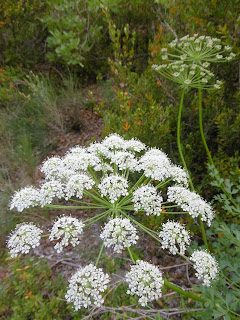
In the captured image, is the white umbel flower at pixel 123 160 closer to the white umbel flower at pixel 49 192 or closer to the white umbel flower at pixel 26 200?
the white umbel flower at pixel 49 192

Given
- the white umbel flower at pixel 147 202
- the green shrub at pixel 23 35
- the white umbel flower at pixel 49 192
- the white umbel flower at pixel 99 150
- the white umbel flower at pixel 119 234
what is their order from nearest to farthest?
1. the white umbel flower at pixel 119 234
2. the white umbel flower at pixel 147 202
3. the white umbel flower at pixel 49 192
4. the white umbel flower at pixel 99 150
5. the green shrub at pixel 23 35

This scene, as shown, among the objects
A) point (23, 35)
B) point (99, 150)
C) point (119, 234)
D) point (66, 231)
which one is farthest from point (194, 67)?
point (23, 35)

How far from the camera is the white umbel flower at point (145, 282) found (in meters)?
1.83

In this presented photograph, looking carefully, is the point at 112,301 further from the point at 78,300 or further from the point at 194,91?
the point at 194,91

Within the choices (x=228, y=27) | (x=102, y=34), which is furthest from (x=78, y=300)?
(x=102, y=34)

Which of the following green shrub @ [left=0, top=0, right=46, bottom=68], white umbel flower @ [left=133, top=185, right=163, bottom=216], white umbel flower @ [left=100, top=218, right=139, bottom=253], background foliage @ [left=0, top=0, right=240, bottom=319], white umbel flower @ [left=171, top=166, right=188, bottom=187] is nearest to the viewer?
white umbel flower @ [left=100, top=218, right=139, bottom=253]

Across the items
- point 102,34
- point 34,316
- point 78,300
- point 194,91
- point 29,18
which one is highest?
point 29,18

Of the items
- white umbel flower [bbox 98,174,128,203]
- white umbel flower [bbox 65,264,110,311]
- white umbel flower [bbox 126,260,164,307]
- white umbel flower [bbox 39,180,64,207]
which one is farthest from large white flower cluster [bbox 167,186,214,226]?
white umbel flower [bbox 39,180,64,207]

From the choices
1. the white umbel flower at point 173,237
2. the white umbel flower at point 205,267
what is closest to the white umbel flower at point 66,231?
the white umbel flower at point 173,237

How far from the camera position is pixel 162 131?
351 cm

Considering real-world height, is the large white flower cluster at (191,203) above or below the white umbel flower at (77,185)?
below

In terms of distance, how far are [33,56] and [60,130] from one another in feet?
9.21

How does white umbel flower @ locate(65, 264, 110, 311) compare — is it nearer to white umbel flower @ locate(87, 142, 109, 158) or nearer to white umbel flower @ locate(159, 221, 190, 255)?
white umbel flower @ locate(159, 221, 190, 255)

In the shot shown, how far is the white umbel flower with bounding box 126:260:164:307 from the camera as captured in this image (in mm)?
1827
